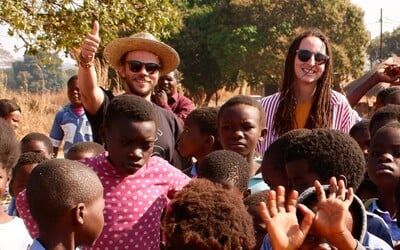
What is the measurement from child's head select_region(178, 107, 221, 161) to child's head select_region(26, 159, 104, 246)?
65.4 inches

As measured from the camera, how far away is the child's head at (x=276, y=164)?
3854mm

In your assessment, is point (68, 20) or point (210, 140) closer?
point (210, 140)

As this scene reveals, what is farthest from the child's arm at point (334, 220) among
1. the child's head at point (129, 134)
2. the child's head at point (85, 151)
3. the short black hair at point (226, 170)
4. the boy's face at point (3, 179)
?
the child's head at point (85, 151)

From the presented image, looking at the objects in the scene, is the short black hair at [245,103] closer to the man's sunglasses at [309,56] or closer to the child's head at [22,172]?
the man's sunglasses at [309,56]

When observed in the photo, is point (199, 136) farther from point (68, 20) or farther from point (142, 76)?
point (68, 20)

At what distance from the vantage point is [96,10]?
10836mm

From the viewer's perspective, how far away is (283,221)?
2486 millimetres

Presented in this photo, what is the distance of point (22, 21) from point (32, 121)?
17.5 feet

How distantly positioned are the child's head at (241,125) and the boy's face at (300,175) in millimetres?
1099

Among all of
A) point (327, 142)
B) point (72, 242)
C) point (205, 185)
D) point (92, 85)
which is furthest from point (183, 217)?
point (92, 85)

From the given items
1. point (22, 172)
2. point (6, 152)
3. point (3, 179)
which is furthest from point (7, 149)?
point (22, 172)

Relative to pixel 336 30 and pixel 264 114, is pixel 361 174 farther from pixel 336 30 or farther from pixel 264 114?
pixel 336 30

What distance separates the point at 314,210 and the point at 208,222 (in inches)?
14.2

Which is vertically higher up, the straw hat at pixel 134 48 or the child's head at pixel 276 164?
the straw hat at pixel 134 48
